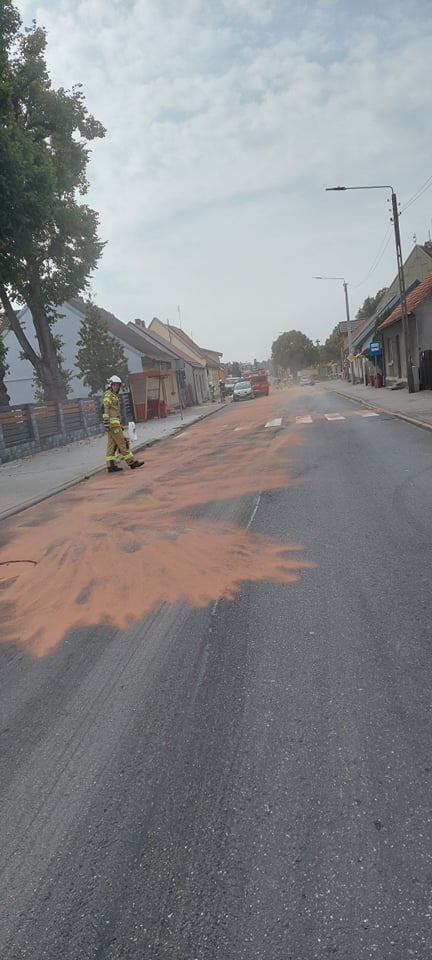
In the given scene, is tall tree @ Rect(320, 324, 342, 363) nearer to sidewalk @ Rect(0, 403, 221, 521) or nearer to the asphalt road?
sidewalk @ Rect(0, 403, 221, 521)

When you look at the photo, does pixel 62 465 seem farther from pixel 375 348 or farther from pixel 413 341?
pixel 375 348

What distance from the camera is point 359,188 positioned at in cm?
2434

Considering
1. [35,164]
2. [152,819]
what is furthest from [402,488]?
[35,164]

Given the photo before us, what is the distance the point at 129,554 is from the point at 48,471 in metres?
8.67

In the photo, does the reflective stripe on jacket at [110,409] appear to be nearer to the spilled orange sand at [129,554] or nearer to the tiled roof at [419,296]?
the spilled orange sand at [129,554]

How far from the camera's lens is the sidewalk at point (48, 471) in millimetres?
10539

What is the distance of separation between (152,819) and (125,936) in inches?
19.3

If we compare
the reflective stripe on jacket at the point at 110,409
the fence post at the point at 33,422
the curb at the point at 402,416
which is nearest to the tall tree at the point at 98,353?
the fence post at the point at 33,422

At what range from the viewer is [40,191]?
17500 millimetres

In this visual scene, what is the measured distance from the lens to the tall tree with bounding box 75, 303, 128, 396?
34500mm

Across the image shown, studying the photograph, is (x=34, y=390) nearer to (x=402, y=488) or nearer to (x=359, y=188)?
(x=359, y=188)

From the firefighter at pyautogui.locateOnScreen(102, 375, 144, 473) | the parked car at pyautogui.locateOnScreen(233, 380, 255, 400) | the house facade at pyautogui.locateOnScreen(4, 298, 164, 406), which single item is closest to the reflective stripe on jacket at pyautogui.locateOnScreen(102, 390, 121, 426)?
the firefighter at pyautogui.locateOnScreen(102, 375, 144, 473)

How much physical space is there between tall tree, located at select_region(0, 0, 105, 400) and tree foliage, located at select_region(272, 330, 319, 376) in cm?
9684

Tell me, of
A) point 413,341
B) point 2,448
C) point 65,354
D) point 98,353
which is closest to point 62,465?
point 2,448
